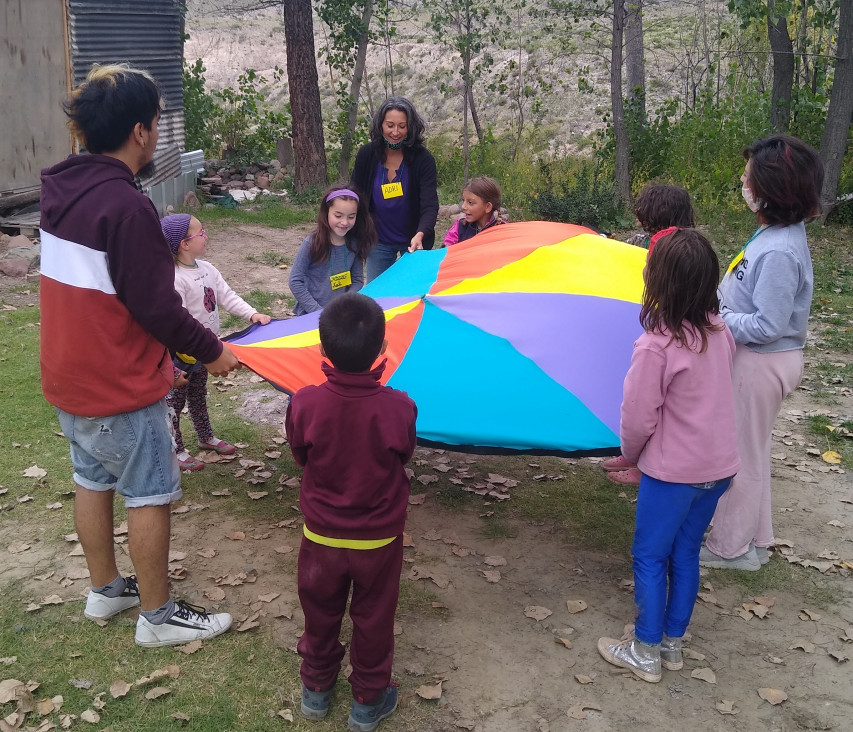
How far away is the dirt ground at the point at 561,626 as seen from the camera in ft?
10.0

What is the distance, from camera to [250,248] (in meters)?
10.5

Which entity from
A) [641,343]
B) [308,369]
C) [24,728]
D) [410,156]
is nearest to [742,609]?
[641,343]

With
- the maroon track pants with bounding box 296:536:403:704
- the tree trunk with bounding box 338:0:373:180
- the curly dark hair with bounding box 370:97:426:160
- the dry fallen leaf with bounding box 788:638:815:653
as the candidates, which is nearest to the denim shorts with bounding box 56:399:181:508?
the maroon track pants with bounding box 296:536:403:704

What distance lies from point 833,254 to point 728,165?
2.52 meters

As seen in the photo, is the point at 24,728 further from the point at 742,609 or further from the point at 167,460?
the point at 742,609

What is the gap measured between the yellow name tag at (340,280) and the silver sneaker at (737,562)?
102 inches

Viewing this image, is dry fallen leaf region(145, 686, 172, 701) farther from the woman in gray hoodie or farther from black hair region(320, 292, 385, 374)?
the woman in gray hoodie

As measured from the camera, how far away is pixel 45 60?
9.79 m

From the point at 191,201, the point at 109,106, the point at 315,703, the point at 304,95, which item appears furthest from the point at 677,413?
the point at 304,95

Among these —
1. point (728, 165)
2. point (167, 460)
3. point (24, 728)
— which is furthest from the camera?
point (728, 165)

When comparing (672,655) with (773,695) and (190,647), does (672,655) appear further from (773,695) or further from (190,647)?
(190,647)

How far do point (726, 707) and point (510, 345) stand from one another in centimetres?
173

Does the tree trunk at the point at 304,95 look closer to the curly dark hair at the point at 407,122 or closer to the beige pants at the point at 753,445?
the curly dark hair at the point at 407,122

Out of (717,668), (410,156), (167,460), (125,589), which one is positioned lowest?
(717,668)
